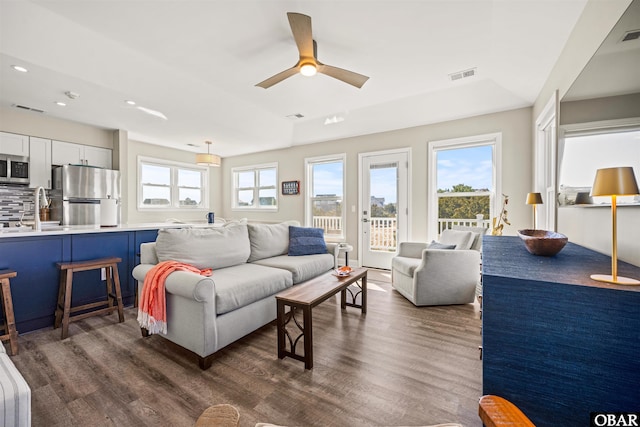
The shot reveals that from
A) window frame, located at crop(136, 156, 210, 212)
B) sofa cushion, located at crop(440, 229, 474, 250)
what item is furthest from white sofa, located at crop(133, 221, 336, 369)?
window frame, located at crop(136, 156, 210, 212)

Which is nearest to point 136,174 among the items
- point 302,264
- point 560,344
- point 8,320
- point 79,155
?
point 79,155

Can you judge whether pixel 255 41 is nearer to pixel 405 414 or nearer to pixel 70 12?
pixel 70 12

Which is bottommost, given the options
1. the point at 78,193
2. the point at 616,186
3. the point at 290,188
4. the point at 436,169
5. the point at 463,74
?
the point at 616,186

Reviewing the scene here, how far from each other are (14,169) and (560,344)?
20.5 feet

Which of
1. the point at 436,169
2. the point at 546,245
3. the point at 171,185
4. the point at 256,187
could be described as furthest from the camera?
the point at 256,187

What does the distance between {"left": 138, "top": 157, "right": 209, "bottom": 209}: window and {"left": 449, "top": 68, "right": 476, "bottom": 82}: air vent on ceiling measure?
5915 millimetres

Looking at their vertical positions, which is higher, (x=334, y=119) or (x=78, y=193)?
(x=334, y=119)

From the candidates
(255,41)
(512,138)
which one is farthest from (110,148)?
(512,138)

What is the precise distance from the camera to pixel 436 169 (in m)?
4.52

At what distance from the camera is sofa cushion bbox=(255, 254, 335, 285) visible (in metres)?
2.99

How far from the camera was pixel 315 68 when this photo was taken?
2.55 meters

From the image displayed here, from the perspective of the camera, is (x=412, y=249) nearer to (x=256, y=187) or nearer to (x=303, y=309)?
(x=303, y=309)

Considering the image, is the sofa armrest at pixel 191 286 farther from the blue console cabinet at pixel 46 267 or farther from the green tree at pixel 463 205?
the green tree at pixel 463 205

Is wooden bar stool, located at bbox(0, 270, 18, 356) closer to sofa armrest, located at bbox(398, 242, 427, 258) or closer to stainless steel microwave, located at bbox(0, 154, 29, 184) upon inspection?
stainless steel microwave, located at bbox(0, 154, 29, 184)
